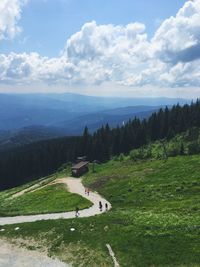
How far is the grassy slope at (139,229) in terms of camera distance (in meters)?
41.3

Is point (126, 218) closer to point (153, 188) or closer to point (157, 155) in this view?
point (153, 188)

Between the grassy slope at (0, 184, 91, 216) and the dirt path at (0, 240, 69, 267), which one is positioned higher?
the dirt path at (0, 240, 69, 267)

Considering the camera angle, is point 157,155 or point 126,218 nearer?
point 126,218

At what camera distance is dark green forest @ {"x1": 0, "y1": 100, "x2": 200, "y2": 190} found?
5310 inches

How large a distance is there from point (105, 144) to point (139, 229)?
88.2m

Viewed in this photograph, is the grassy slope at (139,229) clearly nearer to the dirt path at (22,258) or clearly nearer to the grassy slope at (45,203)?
the dirt path at (22,258)

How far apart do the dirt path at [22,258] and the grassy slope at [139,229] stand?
159cm

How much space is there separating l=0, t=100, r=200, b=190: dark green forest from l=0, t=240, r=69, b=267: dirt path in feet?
275

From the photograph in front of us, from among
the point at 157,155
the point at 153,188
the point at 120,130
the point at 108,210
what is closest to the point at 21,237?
the point at 108,210

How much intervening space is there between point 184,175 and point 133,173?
1396cm

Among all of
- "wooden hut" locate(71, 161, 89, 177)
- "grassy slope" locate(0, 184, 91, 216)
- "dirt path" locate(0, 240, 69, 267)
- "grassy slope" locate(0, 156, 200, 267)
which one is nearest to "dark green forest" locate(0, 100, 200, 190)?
"wooden hut" locate(71, 161, 89, 177)

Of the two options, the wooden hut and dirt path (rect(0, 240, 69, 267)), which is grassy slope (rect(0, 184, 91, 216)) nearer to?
dirt path (rect(0, 240, 69, 267))

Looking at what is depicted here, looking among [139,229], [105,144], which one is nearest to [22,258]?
[139,229]

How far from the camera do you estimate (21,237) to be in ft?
170
